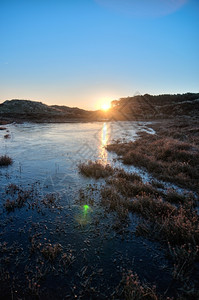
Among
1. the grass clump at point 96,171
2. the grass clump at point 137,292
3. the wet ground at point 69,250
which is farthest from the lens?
the grass clump at point 96,171

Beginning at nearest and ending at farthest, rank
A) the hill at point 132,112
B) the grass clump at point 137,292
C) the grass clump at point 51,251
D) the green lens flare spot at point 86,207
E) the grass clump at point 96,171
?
the grass clump at point 137,292, the grass clump at point 51,251, the green lens flare spot at point 86,207, the grass clump at point 96,171, the hill at point 132,112

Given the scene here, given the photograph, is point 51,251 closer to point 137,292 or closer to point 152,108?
point 137,292

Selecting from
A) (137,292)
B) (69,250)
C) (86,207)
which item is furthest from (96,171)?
(137,292)

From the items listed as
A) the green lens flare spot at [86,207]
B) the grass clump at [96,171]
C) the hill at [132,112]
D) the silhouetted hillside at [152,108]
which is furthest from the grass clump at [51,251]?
the silhouetted hillside at [152,108]

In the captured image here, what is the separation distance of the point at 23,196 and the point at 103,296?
5.34 m

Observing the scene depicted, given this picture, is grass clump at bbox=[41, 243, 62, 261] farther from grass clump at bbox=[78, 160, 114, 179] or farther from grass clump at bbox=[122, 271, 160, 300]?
grass clump at bbox=[78, 160, 114, 179]

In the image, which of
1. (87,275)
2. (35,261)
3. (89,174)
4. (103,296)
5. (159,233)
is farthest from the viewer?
(89,174)

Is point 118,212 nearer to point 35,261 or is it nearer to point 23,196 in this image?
point 35,261

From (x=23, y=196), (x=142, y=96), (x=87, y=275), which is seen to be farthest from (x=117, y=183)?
(x=142, y=96)

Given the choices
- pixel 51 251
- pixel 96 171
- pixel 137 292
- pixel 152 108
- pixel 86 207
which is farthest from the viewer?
pixel 152 108

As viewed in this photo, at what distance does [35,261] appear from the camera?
4.18 meters

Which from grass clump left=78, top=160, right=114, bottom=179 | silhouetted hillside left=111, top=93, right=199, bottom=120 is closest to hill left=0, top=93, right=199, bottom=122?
silhouetted hillside left=111, top=93, right=199, bottom=120

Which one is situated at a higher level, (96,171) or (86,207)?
(96,171)

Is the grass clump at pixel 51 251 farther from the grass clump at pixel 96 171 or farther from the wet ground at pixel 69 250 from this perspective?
the grass clump at pixel 96 171
